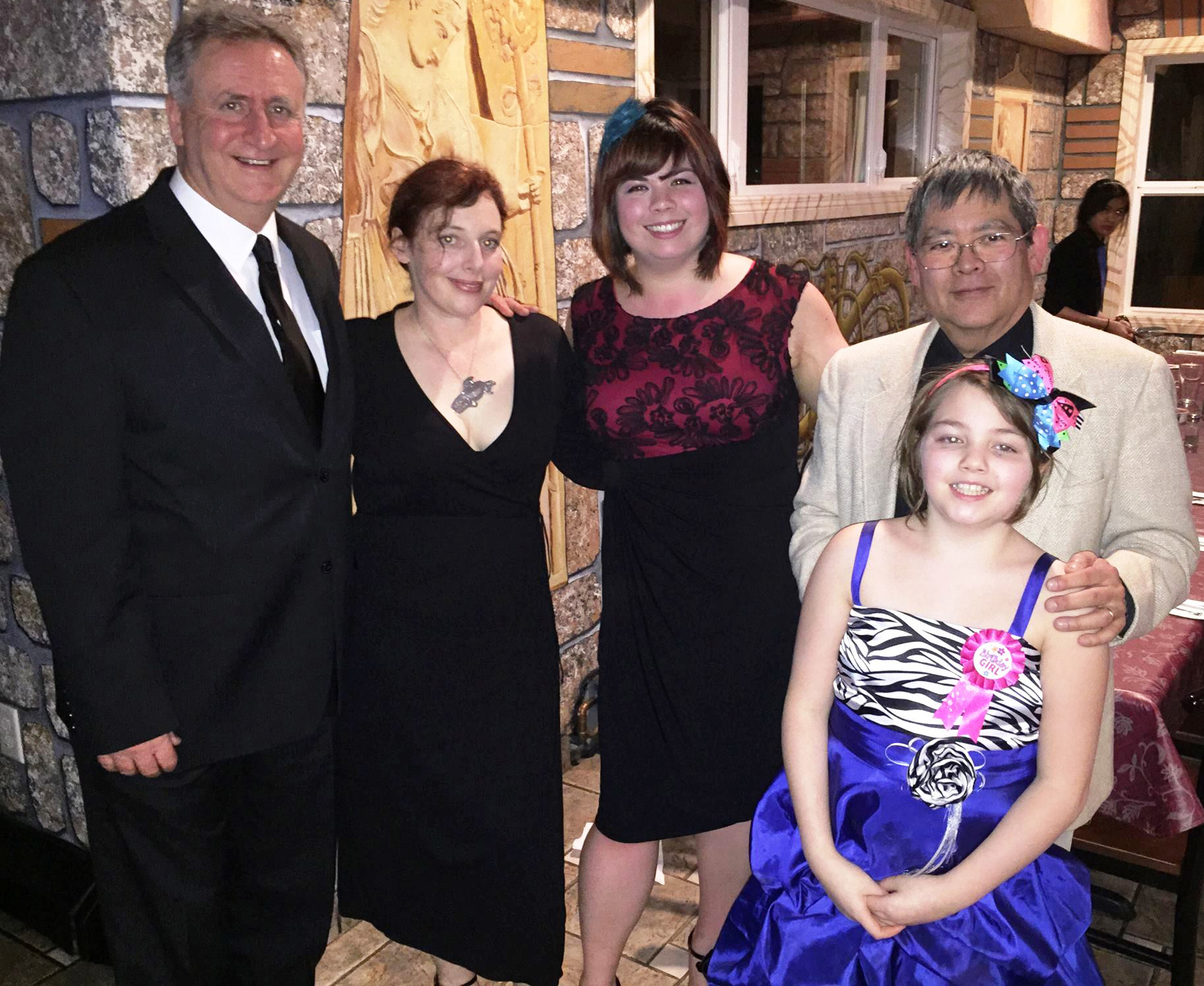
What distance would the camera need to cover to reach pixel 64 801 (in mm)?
2398

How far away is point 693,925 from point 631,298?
1465 millimetres

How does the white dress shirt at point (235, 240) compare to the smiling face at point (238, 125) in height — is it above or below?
below

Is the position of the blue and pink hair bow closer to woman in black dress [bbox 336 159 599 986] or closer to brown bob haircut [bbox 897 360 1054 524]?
brown bob haircut [bbox 897 360 1054 524]

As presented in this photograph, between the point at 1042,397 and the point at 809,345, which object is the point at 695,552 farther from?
the point at 1042,397

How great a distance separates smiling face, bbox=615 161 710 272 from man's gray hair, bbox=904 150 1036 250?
1.55ft

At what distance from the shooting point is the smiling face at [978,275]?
1.58 metres

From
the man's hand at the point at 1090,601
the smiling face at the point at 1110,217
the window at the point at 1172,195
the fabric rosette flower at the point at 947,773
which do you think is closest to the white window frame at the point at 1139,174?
the window at the point at 1172,195

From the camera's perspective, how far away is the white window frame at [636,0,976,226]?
3.86 m

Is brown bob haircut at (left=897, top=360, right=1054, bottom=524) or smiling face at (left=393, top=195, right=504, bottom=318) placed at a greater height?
smiling face at (left=393, top=195, right=504, bottom=318)

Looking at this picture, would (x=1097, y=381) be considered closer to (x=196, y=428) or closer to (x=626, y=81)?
(x=196, y=428)

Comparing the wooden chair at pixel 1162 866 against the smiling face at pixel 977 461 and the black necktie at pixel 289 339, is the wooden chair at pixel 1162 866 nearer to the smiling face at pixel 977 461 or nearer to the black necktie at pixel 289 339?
the smiling face at pixel 977 461

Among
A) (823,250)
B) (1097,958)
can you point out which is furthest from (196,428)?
(823,250)

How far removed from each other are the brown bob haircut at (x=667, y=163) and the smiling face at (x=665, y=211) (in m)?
0.01

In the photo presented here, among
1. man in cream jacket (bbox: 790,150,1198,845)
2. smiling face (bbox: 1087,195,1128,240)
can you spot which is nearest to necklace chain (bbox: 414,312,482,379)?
man in cream jacket (bbox: 790,150,1198,845)
